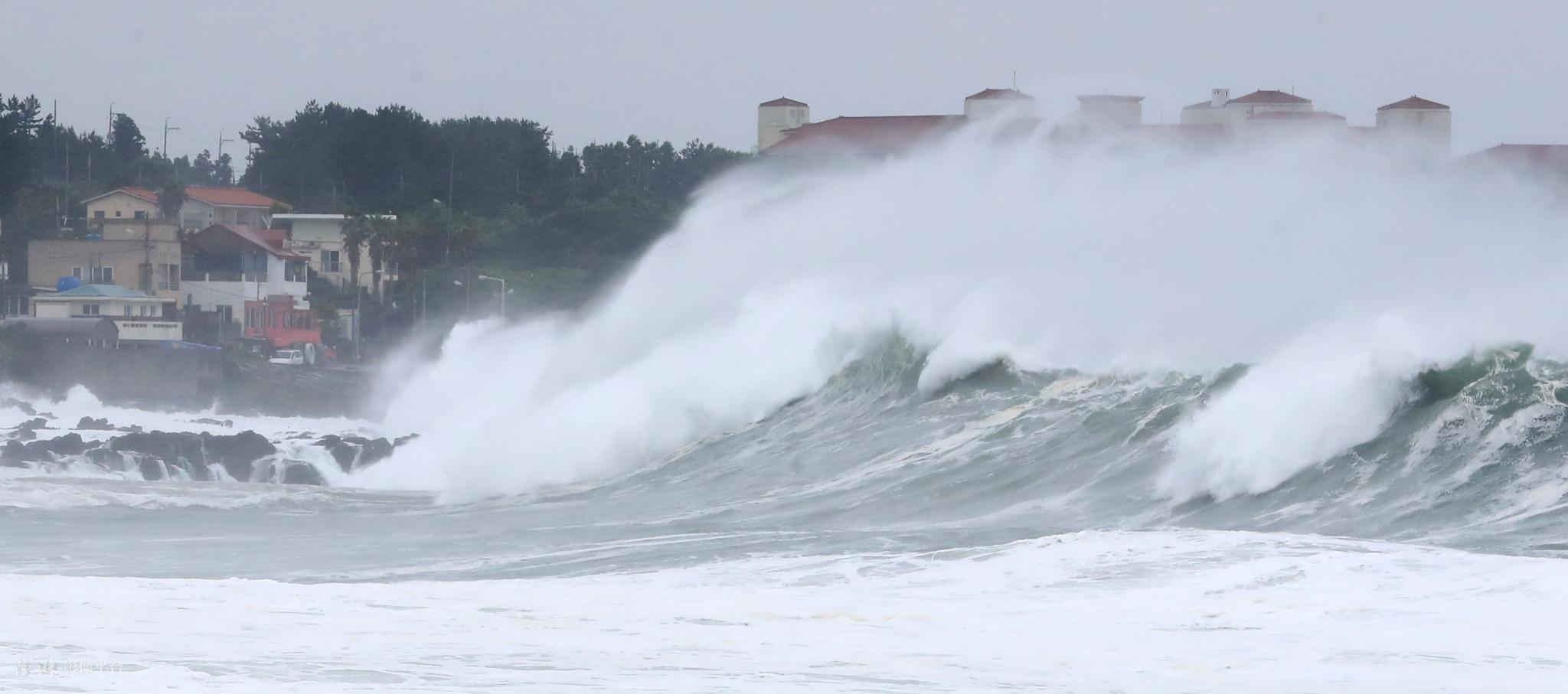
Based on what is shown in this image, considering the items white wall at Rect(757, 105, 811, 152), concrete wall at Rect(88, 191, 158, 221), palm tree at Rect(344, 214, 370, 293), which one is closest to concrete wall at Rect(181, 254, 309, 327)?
palm tree at Rect(344, 214, 370, 293)

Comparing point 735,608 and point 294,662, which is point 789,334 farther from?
point 294,662

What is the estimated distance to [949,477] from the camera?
1600cm

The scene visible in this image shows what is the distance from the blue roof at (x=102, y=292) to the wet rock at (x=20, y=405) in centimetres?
1153

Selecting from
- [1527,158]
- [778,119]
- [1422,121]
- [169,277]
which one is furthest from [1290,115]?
[169,277]

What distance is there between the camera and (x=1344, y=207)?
22172mm

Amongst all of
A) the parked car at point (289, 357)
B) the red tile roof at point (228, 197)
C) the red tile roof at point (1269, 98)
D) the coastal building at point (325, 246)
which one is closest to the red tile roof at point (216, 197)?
the red tile roof at point (228, 197)

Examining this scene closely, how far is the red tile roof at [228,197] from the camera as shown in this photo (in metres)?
80.4

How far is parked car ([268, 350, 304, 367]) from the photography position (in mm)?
58281

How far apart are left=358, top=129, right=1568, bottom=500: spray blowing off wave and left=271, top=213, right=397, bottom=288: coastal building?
158ft

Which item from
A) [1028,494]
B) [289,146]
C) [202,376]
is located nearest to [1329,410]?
[1028,494]

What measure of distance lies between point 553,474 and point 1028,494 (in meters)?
8.11

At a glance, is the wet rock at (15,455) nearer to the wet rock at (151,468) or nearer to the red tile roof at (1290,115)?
the wet rock at (151,468)

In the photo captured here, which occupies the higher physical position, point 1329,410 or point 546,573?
point 1329,410

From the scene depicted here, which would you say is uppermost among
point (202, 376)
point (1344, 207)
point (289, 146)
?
point (289, 146)
